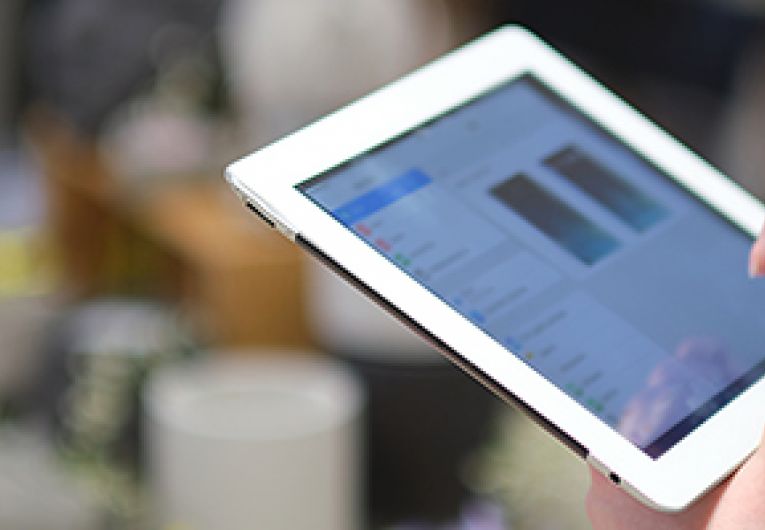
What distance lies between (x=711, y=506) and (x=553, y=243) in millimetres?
112

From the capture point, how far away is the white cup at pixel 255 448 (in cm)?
76

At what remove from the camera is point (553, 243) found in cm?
50

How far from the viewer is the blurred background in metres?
0.77

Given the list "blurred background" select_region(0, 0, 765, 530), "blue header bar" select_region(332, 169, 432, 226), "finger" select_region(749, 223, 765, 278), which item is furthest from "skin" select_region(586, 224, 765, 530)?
"blurred background" select_region(0, 0, 765, 530)

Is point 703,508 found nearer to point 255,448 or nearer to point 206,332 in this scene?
point 255,448

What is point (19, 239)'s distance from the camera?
110cm

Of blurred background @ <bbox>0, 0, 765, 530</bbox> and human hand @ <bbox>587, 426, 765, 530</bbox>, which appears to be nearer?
human hand @ <bbox>587, 426, 765, 530</bbox>

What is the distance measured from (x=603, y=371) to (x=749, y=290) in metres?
0.09

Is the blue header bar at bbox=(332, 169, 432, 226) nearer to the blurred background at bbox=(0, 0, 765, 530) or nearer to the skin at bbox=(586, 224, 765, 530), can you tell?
the skin at bbox=(586, 224, 765, 530)

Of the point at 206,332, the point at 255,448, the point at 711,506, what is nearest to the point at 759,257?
the point at 711,506

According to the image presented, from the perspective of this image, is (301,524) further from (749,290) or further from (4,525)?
(749,290)

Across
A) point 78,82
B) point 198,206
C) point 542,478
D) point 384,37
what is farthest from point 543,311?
point 78,82

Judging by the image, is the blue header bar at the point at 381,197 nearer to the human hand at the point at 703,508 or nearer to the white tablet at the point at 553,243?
the white tablet at the point at 553,243

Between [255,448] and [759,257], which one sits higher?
[759,257]
